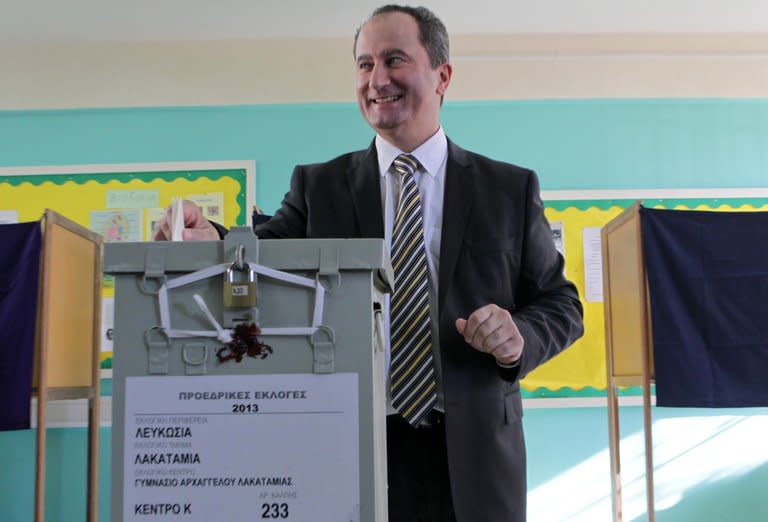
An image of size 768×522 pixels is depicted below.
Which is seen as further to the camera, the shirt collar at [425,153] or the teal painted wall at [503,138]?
the teal painted wall at [503,138]

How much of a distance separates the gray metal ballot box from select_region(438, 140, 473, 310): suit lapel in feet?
1.46

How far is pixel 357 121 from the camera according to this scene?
3.64m

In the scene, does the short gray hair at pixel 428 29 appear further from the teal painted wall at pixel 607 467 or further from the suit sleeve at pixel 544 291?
the teal painted wall at pixel 607 467

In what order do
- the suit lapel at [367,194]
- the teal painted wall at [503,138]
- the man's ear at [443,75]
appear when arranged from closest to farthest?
the suit lapel at [367,194] < the man's ear at [443,75] < the teal painted wall at [503,138]

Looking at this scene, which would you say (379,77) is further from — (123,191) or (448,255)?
(123,191)

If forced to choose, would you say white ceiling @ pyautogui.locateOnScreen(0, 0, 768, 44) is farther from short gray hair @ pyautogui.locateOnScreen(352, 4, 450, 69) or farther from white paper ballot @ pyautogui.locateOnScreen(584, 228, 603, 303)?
short gray hair @ pyautogui.locateOnScreen(352, 4, 450, 69)

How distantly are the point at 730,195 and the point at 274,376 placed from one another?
11.2 feet

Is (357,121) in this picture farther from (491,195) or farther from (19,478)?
(491,195)

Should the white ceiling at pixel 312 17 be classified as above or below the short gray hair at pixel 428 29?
above

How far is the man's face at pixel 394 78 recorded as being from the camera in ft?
4.07

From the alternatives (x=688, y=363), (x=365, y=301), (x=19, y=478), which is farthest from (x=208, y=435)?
(x=19, y=478)

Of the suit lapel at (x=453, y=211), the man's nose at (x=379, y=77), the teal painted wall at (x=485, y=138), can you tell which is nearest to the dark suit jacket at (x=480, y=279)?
the suit lapel at (x=453, y=211)

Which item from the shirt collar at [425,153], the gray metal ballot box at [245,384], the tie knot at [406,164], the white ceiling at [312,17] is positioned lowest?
the gray metal ballot box at [245,384]

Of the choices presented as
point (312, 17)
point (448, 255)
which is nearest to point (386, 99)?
point (448, 255)
